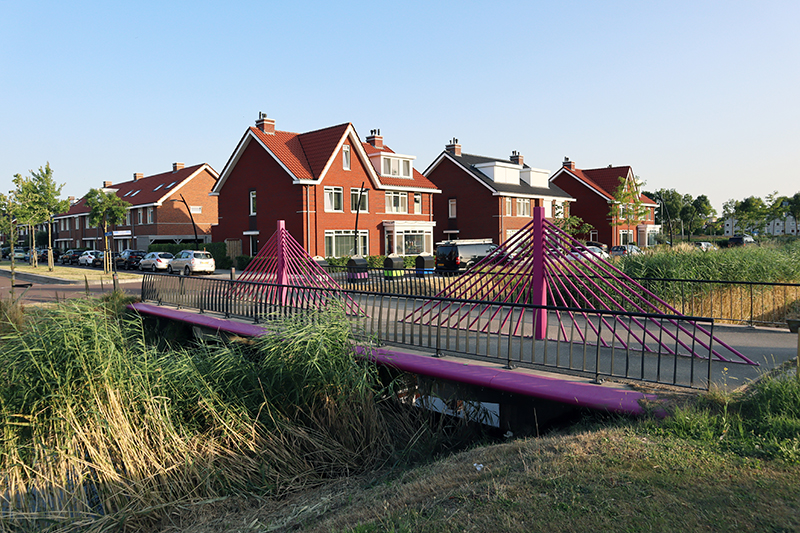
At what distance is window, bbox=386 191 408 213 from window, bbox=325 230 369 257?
325 cm

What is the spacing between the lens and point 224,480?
6.03 meters

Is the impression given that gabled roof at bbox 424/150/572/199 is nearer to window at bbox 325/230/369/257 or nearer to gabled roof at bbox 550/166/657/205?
gabled roof at bbox 550/166/657/205

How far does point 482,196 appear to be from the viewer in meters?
46.2

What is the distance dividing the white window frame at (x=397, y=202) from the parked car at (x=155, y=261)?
1603 cm

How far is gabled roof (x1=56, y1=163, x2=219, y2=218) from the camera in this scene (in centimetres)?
5150

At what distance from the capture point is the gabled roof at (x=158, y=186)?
2028 inches

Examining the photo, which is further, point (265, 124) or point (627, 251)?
point (265, 124)

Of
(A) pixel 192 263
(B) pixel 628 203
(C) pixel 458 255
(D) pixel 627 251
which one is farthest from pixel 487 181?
(D) pixel 627 251

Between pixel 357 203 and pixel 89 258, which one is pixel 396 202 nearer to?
pixel 357 203

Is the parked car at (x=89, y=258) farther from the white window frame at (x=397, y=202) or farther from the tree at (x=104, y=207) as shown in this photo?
the white window frame at (x=397, y=202)

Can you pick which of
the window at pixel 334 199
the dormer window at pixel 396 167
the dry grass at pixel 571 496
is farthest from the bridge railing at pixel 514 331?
the dormer window at pixel 396 167

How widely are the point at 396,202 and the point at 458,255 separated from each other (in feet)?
A: 40.9

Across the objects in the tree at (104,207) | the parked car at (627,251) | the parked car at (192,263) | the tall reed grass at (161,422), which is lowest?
the tall reed grass at (161,422)

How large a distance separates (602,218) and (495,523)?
55.3 meters
